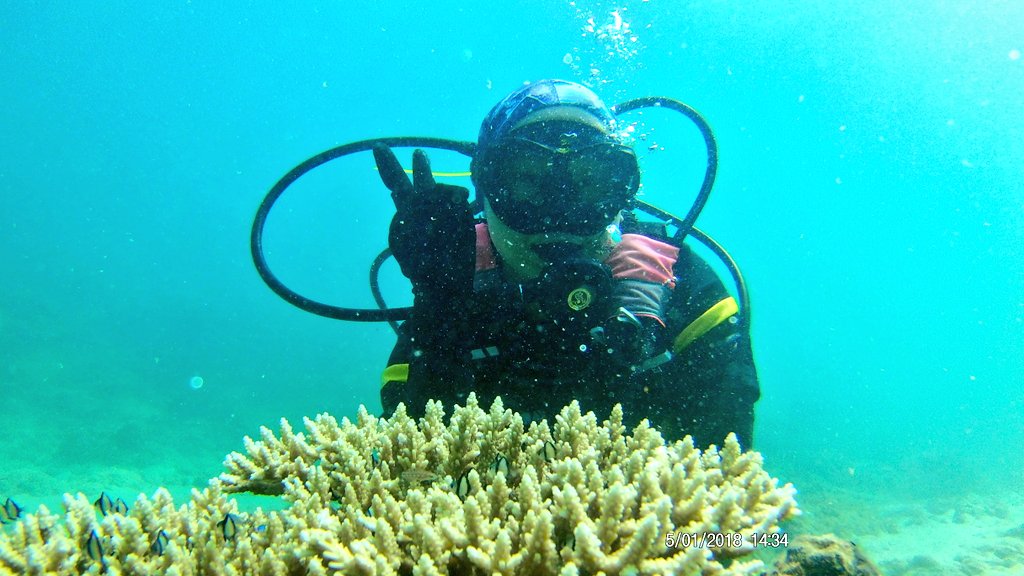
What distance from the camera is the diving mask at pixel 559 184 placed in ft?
11.8

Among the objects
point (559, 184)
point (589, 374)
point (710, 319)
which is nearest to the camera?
point (589, 374)

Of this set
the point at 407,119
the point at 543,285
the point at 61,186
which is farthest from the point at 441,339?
the point at 61,186

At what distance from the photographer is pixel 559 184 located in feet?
11.9

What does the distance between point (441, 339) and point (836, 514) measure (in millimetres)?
17328

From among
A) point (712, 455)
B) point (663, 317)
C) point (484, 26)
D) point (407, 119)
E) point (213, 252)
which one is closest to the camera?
point (712, 455)

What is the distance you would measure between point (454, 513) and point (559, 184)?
8.03 ft

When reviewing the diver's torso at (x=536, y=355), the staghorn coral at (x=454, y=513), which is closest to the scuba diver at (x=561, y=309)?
the diver's torso at (x=536, y=355)

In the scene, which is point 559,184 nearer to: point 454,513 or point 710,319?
point 710,319

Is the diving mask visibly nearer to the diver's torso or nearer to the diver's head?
the diver's head

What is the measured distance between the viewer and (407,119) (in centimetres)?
8662

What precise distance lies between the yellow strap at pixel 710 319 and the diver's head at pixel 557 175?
0.92m

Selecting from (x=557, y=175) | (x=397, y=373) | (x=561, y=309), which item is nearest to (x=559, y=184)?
(x=557, y=175)

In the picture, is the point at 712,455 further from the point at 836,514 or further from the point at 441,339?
the point at 836,514

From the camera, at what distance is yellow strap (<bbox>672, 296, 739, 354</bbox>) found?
10.7 ft
